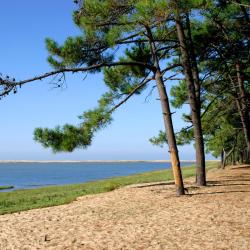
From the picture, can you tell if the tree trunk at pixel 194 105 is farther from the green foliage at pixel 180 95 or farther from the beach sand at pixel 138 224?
the green foliage at pixel 180 95

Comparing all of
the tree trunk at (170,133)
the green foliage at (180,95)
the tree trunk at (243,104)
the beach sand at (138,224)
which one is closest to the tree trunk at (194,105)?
the tree trunk at (170,133)

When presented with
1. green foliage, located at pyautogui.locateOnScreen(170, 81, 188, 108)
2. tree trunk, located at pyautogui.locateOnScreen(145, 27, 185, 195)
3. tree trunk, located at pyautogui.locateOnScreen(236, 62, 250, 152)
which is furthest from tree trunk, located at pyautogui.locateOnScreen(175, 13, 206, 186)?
green foliage, located at pyautogui.locateOnScreen(170, 81, 188, 108)

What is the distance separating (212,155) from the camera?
51750 mm

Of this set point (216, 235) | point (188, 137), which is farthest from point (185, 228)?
point (188, 137)

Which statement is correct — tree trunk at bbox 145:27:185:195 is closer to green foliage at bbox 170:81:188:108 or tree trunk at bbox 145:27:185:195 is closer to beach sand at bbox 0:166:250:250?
beach sand at bbox 0:166:250:250

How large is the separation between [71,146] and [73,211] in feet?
14.5

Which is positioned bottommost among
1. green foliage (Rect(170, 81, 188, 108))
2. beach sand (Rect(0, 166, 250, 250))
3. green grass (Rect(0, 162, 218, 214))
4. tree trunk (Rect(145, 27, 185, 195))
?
beach sand (Rect(0, 166, 250, 250))

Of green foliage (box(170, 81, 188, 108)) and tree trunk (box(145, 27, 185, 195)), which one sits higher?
green foliage (box(170, 81, 188, 108))

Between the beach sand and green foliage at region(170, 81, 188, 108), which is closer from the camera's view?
the beach sand

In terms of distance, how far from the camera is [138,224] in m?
10.2

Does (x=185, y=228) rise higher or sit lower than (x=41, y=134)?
lower

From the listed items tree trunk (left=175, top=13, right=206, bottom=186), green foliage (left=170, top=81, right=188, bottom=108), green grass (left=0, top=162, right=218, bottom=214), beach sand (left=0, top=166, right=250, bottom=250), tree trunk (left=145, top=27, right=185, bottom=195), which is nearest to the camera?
beach sand (left=0, top=166, right=250, bottom=250)

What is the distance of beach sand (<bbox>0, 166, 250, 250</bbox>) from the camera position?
8516 millimetres

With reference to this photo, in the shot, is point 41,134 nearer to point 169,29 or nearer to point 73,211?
point 73,211
